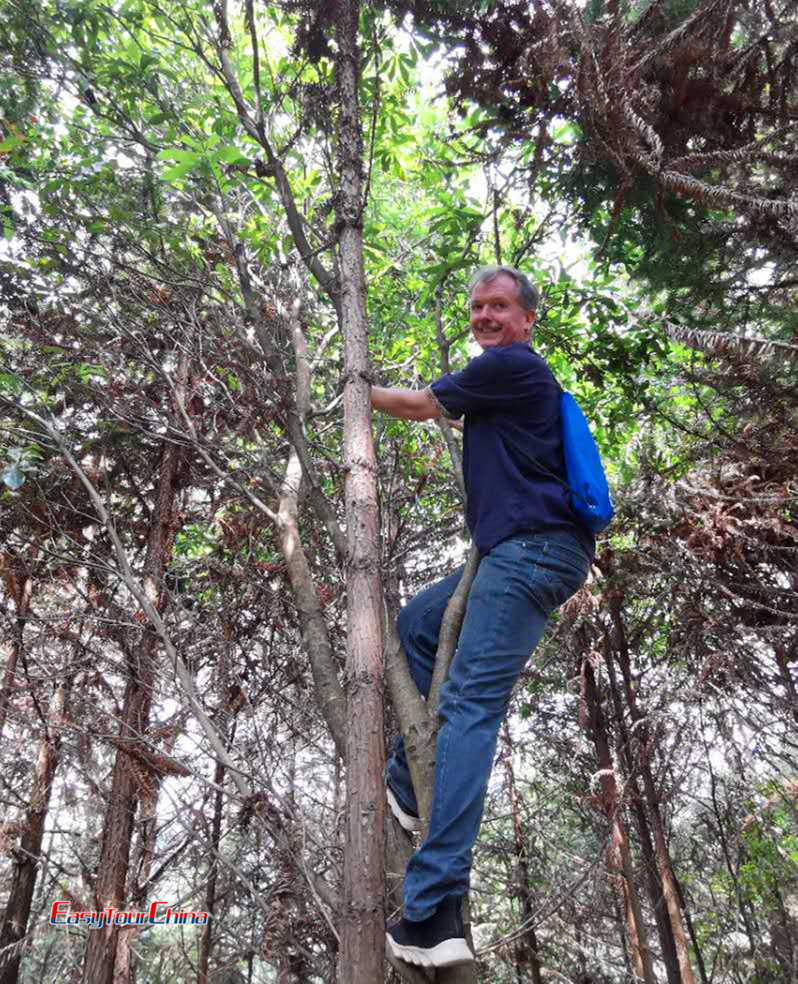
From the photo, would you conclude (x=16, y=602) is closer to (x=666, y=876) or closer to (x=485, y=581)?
A: (x=485, y=581)

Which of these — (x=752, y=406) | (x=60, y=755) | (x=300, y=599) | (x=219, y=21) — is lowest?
(x=300, y=599)

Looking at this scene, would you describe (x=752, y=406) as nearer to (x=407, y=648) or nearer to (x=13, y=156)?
(x=407, y=648)

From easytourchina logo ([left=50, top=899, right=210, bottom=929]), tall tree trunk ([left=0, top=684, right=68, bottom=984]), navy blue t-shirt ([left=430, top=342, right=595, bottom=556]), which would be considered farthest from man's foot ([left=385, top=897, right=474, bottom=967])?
tall tree trunk ([left=0, top=684, right=68, bottom=984])

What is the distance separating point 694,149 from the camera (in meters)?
4.70

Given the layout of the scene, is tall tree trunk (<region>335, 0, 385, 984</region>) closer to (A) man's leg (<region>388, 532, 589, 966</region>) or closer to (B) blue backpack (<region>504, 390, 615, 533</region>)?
(A) man's leg (<region>388, 532, 589, 966</region>)

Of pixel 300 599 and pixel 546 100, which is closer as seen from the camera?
pixel 300 599

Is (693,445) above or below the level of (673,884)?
above

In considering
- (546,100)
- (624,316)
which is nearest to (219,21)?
(546,100)

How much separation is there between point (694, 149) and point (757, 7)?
114 cm

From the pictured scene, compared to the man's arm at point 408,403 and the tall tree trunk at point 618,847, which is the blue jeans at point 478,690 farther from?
the tall tree trunk at point 618,847

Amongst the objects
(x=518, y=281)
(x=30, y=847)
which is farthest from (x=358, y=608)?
(x=30, y=847)

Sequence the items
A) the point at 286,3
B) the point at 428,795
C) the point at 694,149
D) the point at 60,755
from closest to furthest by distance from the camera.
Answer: the point at 428,795, the point at 286,3, the point at 694,149, the point at 60,755

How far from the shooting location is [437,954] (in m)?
1.90

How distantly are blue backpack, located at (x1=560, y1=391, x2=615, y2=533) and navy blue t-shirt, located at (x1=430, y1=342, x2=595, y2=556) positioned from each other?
42 millimetres
